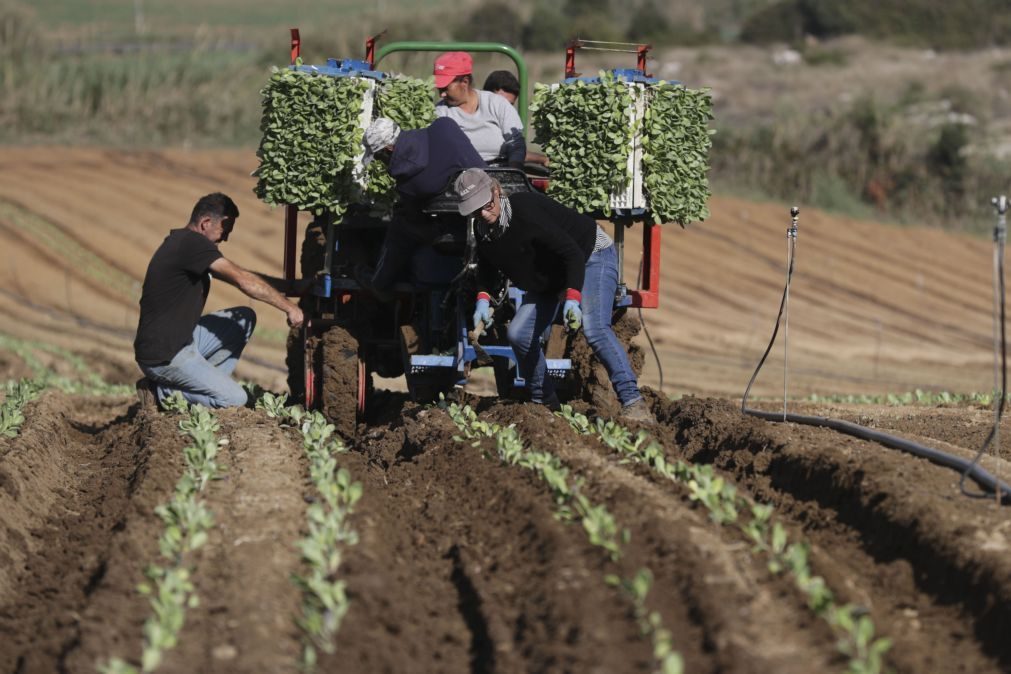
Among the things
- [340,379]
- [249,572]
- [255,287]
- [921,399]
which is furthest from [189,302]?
[921,399]

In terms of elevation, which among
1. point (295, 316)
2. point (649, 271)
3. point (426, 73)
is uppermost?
point (426, 73)

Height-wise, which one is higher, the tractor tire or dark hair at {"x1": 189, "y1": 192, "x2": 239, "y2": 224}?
dark hair at {"x1": 189, "y1": 192, "x2": 239, "y2": 224}

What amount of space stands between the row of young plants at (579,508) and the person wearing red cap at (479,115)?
180 centimetres

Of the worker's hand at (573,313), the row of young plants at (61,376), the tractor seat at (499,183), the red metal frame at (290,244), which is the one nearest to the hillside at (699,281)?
the row of young plants at (61,376)

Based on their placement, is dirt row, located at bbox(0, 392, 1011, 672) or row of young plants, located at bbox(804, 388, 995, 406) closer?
dirt row, located at bbox(0, 392, 1011, 672)

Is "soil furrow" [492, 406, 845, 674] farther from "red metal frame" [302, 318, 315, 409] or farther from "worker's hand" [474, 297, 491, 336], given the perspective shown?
"red metal frame" [302, 318, 315, 409]

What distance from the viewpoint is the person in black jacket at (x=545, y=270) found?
873 cm

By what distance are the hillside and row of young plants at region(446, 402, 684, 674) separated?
6.89 m

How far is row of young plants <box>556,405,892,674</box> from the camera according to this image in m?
4.83

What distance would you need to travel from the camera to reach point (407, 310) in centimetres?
1022

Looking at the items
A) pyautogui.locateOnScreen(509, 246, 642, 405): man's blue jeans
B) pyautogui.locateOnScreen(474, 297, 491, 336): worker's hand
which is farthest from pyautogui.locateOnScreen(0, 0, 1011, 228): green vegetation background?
pyautogui.locateOnScreen(474, 297, 491, 336): worker's hand

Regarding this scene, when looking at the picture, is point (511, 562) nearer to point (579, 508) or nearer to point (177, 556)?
point (579, 508)

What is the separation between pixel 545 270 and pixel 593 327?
45cm

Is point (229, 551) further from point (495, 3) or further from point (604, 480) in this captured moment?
point (495, 3)
